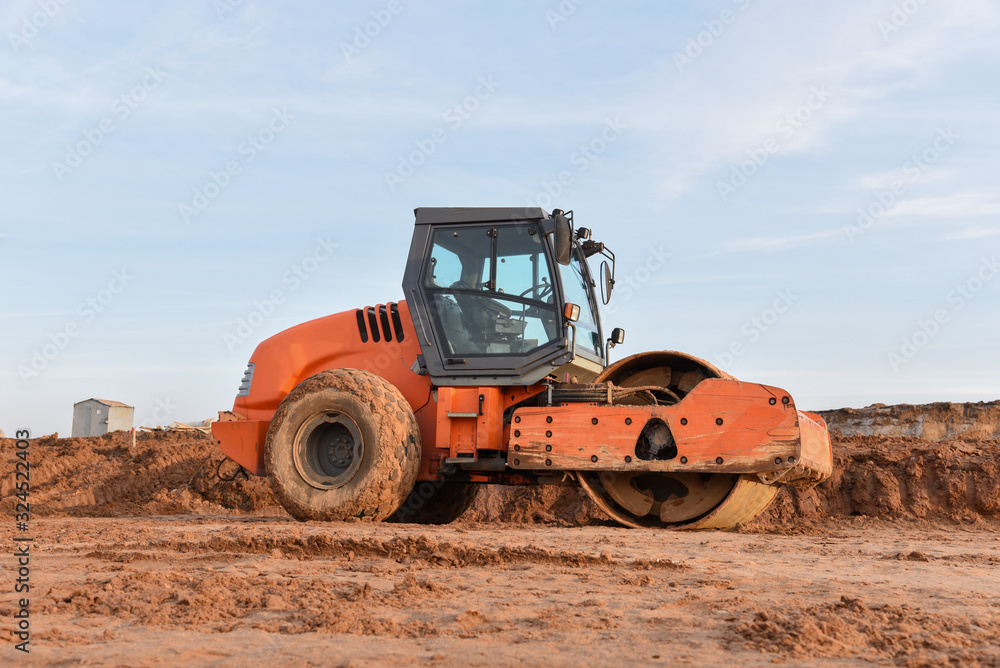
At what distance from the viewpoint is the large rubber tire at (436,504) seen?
895 cm

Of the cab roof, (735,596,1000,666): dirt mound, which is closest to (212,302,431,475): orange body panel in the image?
the cab roof

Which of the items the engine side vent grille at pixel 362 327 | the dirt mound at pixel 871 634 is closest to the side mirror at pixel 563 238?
the engine side vent grille at pixel 362 327

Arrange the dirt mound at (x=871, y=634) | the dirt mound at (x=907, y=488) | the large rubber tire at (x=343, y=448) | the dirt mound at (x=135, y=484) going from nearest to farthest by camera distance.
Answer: the dirt mound at (x=871, y=634), the large rubber tire at (x=343, y=448), the dirt mound at (x=907, y=488), the dirt mound at (x=135, y=484)

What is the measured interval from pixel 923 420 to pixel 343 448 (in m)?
11.2

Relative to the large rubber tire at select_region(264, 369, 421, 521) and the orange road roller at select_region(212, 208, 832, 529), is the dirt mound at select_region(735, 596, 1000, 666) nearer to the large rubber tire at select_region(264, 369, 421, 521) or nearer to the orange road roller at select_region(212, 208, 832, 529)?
the orange road roller at select_region(212, 208, 832, 529)

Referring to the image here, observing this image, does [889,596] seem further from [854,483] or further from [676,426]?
[854,483]

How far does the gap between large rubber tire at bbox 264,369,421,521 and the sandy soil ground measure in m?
0.37

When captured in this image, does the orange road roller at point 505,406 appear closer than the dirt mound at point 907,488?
Yes

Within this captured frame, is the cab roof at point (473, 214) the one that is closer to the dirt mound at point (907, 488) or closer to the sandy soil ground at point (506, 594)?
the sandy soil ground at point (506, 594)

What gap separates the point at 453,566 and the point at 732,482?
116 inches

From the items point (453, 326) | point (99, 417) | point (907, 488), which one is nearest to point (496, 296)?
point (453, 326)

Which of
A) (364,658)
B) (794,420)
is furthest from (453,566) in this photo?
(794,420)

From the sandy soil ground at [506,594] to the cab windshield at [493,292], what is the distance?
1.63m

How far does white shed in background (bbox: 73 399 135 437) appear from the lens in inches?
968
